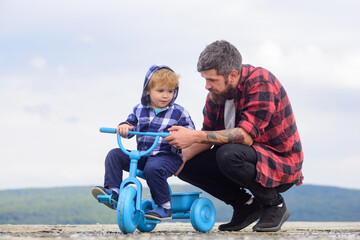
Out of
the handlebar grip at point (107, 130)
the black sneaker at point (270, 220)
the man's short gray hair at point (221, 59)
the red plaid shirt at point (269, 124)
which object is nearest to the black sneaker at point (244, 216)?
the black sneaker at point (270, 220)

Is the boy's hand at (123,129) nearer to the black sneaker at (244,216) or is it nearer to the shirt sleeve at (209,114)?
the shirt sleeve at (209,114)

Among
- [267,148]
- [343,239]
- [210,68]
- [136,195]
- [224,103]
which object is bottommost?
[343,239]

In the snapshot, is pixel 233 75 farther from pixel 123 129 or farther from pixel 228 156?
pixel 123 129

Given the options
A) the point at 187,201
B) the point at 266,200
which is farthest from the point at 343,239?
the point at 187,201

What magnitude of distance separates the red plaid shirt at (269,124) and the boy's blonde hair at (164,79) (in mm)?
561

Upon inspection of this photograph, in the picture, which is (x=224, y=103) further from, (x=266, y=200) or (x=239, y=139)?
(x=266, y=200)

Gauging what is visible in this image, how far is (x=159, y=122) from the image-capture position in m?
4.21

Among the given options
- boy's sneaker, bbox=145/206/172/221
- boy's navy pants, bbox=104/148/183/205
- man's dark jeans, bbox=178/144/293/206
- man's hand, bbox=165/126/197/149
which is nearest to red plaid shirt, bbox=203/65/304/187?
man's dark jeans, bbox=178/144/293/206

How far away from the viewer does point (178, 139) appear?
3809mm

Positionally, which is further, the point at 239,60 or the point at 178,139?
the point at 239,60

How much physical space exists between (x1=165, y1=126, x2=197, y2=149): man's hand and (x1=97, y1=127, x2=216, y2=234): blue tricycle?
62 millimetres

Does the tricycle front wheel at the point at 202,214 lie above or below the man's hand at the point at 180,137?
below

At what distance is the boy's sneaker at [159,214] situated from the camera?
A: 148 inches

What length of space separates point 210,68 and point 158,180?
1.09 m
